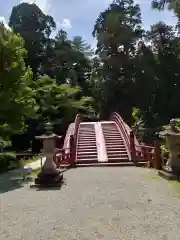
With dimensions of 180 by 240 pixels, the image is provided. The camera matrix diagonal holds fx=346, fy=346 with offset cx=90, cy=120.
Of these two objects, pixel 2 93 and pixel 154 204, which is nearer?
pixel 154 204

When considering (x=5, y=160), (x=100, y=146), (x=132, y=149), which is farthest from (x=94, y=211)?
(x=100, y=146)

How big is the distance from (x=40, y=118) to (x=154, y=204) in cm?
2213

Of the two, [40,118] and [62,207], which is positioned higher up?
[40,118]

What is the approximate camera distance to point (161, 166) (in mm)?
14094

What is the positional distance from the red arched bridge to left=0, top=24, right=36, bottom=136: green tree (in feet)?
9.17

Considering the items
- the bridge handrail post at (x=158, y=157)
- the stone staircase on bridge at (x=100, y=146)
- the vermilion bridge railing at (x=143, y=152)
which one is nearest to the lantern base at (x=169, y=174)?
the bridge handrail post at (x=158, y=157)

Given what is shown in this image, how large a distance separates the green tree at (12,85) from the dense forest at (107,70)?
9.47 m

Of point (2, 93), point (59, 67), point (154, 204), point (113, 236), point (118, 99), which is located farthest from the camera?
point (59, 67)

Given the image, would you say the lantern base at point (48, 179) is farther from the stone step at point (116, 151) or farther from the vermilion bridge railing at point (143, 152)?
the stone step at point (116, 151)

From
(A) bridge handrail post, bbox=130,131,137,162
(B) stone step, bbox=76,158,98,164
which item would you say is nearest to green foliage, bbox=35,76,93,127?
(B) stone step, bbox=76,158,98,164

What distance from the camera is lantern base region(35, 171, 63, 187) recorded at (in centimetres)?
1137

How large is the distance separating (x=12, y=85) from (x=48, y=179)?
6.36m

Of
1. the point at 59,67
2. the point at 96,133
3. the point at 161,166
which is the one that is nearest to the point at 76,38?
the point at 59,67

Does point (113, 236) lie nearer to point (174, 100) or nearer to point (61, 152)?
point (61, 152)
